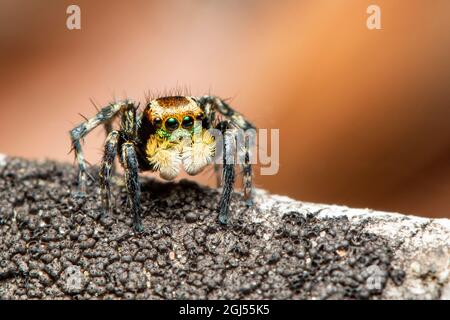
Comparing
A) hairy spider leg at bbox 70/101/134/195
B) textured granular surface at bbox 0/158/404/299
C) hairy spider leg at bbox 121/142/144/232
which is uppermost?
hairy spider leg at bbox 70/101/134/195

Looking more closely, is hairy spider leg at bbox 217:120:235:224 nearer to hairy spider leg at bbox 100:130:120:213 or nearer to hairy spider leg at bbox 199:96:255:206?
hairy spider leg at bbox 199:96:255:206

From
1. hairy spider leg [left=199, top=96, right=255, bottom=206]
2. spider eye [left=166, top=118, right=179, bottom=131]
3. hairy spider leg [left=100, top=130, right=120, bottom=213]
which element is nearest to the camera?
hairy spider leg [left=100, top=130, right=120, bottom=213]

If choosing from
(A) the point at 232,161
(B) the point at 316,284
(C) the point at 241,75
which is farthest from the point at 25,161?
(C) the point at 241,75

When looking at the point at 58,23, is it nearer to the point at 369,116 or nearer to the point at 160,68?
the point at 160,68

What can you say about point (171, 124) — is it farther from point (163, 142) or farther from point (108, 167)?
point (108, 167)

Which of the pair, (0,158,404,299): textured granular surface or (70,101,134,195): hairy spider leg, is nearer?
(0,158,404,299): textured granular surface

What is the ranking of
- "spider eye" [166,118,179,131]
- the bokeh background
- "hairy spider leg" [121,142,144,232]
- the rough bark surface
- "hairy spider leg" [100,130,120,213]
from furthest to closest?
the bokeh background, "spider eye" [166,118,179,131], "hairy spider leg" [100,130,120,213], "hairy spider leg" [121,142,144,232], the rough bark surface

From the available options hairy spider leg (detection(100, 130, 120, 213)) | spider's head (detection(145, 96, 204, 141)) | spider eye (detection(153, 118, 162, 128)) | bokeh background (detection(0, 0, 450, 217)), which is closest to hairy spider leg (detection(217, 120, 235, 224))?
spider's head (detection(145, 96, 204, 141))
